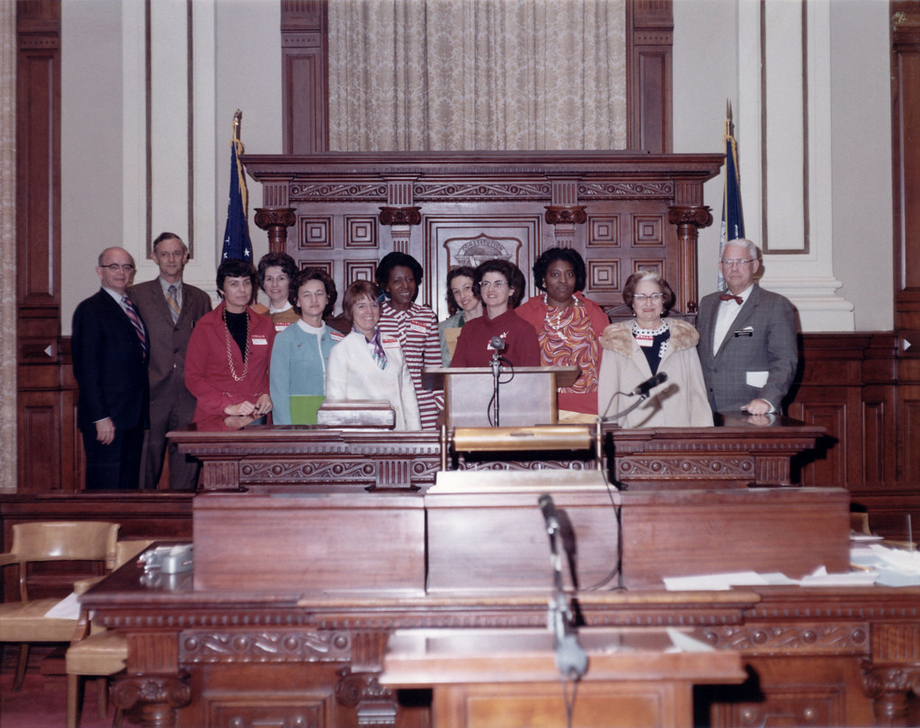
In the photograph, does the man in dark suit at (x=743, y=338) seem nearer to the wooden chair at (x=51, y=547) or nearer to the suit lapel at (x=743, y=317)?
the suit lapel at (x=743, y=317)

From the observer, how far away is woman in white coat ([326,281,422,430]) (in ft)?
13.5

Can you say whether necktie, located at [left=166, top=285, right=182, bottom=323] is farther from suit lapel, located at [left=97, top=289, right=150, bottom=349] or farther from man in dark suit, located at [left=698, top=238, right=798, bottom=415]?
man in dark suit, located at [left=698, top=238, right=798, bottom=415]

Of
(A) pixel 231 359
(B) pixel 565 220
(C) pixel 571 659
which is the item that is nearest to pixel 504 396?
(C) pixel 571 659

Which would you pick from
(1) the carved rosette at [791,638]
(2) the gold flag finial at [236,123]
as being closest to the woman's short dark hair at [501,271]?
(1) the carved rosette at [791,638]

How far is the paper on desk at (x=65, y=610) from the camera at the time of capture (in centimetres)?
366

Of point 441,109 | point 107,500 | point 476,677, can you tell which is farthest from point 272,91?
point 476,677

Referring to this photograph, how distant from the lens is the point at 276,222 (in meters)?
5.89

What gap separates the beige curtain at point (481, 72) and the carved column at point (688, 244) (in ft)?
3.34

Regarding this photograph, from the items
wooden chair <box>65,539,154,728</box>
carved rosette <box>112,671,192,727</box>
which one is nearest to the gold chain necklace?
wooden chair <box>65,539,154,728</box>

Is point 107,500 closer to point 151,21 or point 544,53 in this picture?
point 151,21

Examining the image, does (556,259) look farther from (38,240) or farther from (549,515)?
(38,240)

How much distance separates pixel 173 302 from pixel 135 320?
0.95ft

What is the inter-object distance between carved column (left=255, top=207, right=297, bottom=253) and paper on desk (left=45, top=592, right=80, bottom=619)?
282 cm

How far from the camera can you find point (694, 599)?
7.90ft
